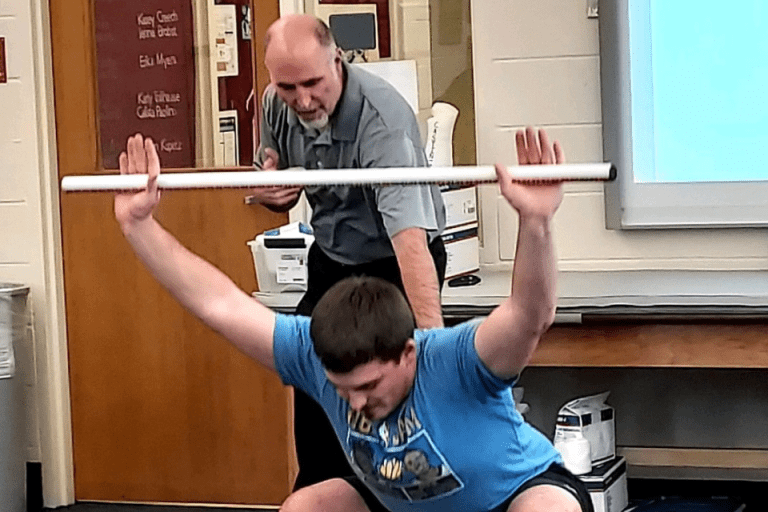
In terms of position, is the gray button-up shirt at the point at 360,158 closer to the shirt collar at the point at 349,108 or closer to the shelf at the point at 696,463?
the shirt collar at the point at 349,108

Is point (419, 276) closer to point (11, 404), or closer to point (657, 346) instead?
point (657, 346)

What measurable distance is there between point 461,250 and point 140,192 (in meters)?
1.41

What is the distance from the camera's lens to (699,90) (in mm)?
3223

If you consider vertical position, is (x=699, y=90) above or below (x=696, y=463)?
above

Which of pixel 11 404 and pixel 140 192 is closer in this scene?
pixel 140 192

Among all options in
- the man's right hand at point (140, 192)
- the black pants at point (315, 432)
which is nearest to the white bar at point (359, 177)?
the man's right hand at point (140, 192)

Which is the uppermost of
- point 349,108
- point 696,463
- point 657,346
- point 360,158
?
point 349,108

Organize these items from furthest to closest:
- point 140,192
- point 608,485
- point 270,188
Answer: point 608,485 → point 270,188 → point 140,192

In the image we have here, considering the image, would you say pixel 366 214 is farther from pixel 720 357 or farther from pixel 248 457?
pixel 248 457

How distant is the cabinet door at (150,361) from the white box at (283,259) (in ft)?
1.19

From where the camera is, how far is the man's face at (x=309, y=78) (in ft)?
7.49

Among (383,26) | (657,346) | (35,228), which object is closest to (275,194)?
(657,346)

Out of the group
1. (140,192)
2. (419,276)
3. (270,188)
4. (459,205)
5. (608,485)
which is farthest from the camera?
(459,205)

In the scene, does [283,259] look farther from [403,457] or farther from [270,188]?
[403,457]
